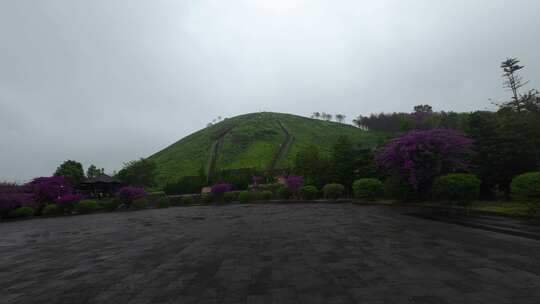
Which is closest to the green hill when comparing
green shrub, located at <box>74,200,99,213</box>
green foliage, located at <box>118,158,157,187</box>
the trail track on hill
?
the trail track on hill

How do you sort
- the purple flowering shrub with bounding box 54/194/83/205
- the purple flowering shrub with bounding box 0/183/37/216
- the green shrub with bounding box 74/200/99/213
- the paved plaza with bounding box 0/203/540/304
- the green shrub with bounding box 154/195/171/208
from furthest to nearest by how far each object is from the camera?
the green shrub with bounding box 154/195/171/208
the green shrub with bounding box 74/200/99/213
the purple flowering shrub with bounding box 54/194/83/205
the purple flowering shrub with bounding box 0/183/37/216
the paved plaza with bounding box 0/203/540/304

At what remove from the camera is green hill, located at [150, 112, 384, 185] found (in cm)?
5731

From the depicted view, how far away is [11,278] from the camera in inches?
207

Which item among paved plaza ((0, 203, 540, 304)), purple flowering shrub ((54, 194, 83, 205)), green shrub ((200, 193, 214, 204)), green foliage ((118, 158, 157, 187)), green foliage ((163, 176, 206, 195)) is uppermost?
green foliage ((118, 158, 157, 187))

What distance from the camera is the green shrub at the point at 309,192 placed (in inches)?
813

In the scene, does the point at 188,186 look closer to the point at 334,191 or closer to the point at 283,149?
the point at 334,191

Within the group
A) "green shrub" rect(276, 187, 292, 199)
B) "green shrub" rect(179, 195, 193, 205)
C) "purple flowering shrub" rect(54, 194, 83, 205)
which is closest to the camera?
"purple flowering shrub" rect(54, 194, 83, 205)

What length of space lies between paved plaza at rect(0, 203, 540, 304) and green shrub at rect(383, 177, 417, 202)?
18.8 feet

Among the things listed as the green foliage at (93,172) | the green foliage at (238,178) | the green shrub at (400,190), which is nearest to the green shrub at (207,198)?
the green foliage at (238,178)

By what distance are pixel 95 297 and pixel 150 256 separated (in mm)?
2240

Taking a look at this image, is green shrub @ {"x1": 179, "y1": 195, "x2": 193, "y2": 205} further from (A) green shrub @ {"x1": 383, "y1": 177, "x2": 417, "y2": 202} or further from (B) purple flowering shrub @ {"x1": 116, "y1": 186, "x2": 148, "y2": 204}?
(A) green shrub @ {"x1": 383, "y1": 177, "x2": 417, "y2": 202}

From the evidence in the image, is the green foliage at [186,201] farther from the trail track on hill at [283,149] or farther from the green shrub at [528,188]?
the trail track on hill at [283,149]

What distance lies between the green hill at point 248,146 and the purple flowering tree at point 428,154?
35111 millimetres

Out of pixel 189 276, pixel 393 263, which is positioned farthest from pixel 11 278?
pixel 393 263
